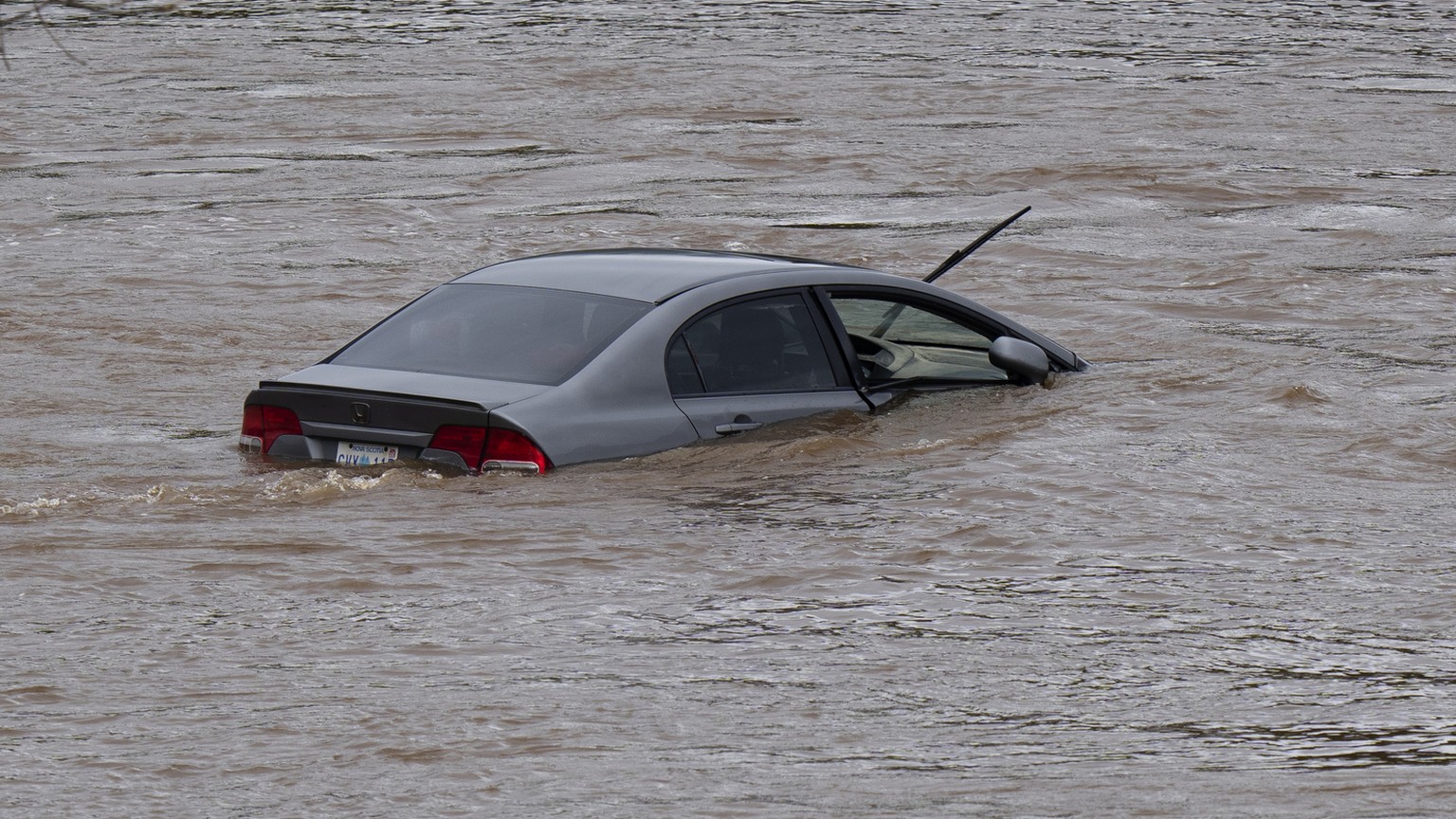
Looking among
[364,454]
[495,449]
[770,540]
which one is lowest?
[770,540]

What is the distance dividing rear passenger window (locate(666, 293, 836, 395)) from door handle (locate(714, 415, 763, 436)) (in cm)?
16

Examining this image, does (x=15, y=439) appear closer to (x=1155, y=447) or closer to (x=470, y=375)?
(x=470, y=375)

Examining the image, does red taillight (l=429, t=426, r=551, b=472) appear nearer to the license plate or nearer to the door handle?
the license plate

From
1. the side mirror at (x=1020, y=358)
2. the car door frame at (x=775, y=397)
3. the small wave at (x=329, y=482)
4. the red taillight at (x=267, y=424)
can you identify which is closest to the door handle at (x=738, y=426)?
the car door frame at (x=775, y=397)

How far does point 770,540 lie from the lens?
8.23m

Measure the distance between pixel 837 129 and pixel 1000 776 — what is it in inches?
808

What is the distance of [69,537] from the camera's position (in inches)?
319

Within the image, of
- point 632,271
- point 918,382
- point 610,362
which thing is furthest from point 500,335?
point 918,382

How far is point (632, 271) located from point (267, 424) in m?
1.66

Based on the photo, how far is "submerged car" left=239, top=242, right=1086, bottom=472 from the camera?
832 cm

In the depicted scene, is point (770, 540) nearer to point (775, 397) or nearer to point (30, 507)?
point (775, 397)

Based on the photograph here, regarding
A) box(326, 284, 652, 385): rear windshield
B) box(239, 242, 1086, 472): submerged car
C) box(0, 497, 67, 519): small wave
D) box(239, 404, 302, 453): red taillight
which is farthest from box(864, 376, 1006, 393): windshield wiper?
box(0, 497, 67, 519): small wave

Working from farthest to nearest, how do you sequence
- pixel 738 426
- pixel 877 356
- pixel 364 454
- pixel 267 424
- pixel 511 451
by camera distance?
pixel 877 356 < pixel 738 426 < pixel 267 424 < pixel 364 454 < pixel 511 451

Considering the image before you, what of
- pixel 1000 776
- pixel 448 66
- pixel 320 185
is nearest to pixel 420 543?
pixel 1000 776
